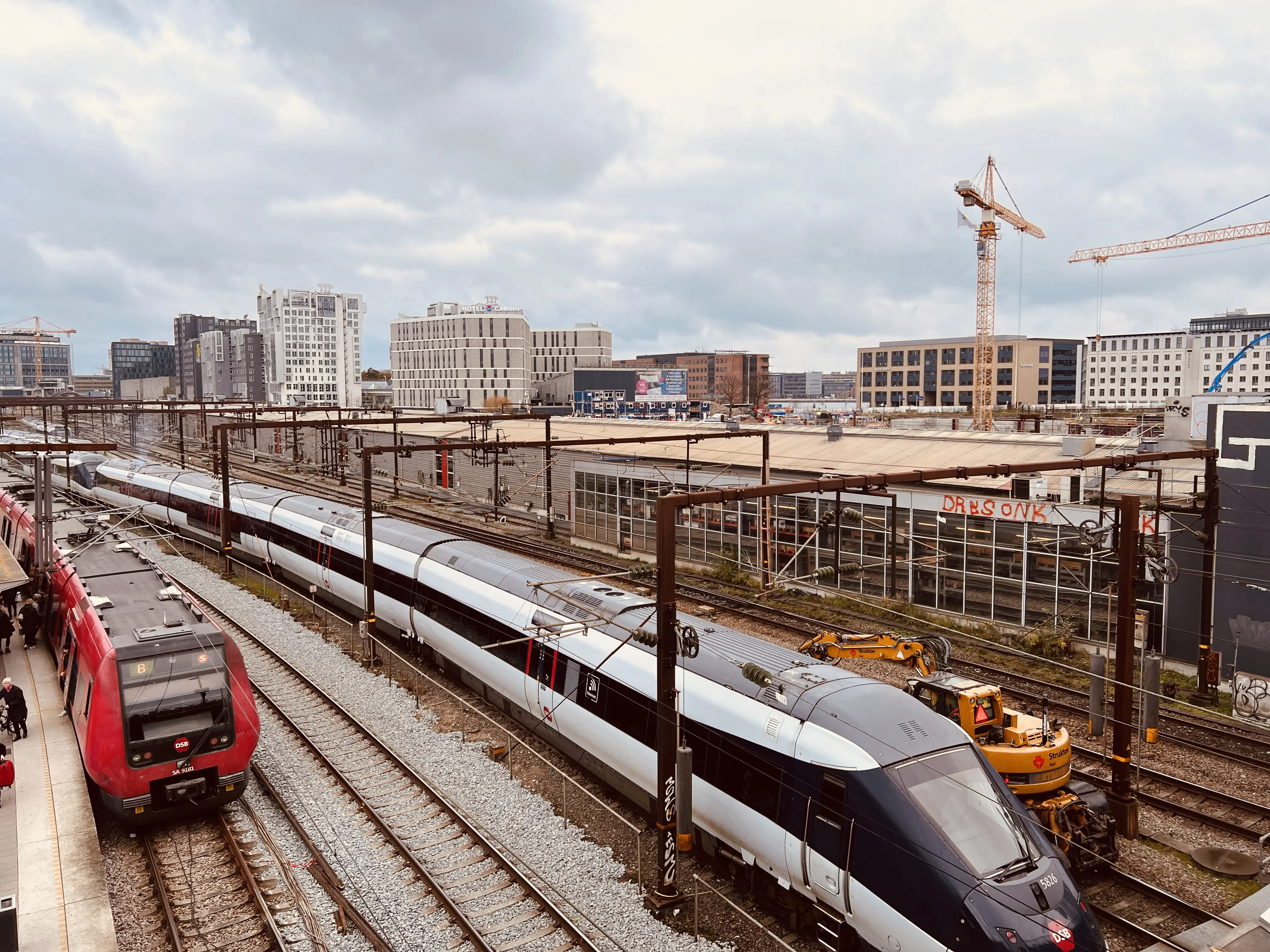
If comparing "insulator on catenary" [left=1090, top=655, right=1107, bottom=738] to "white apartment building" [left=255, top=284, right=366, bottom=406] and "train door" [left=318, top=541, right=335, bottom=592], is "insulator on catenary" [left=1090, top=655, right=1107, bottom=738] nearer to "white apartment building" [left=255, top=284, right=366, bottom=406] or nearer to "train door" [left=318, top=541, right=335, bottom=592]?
"train door" [left=318, top=541, right=335, bottom=592]

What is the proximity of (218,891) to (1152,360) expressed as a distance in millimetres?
155445

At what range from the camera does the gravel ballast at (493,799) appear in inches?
475

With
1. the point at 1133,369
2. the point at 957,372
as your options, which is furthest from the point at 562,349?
the point at 1133,369

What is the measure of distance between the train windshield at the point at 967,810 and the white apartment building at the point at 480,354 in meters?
129

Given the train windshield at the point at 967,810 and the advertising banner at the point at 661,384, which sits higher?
the advertising banner at the point at 661,384

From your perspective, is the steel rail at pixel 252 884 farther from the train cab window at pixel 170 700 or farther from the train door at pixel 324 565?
the train door at pixel 324 565

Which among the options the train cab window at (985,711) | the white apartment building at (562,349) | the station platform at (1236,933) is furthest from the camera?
the white apartment building at (562,349)

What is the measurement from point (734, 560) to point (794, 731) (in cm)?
2379

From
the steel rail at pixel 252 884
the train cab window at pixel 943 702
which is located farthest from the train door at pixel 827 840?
the steel rail at pixel 252 884

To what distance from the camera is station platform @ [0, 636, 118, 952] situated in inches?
443

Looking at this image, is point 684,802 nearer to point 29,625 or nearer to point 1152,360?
point 29,625

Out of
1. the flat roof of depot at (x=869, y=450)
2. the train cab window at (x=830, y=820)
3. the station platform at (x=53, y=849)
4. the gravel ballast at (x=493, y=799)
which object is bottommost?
the gravel ballast at (x=493, y=799)

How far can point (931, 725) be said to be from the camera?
10969 mm

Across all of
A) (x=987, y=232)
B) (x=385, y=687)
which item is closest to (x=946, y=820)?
(x=385, y=687)
